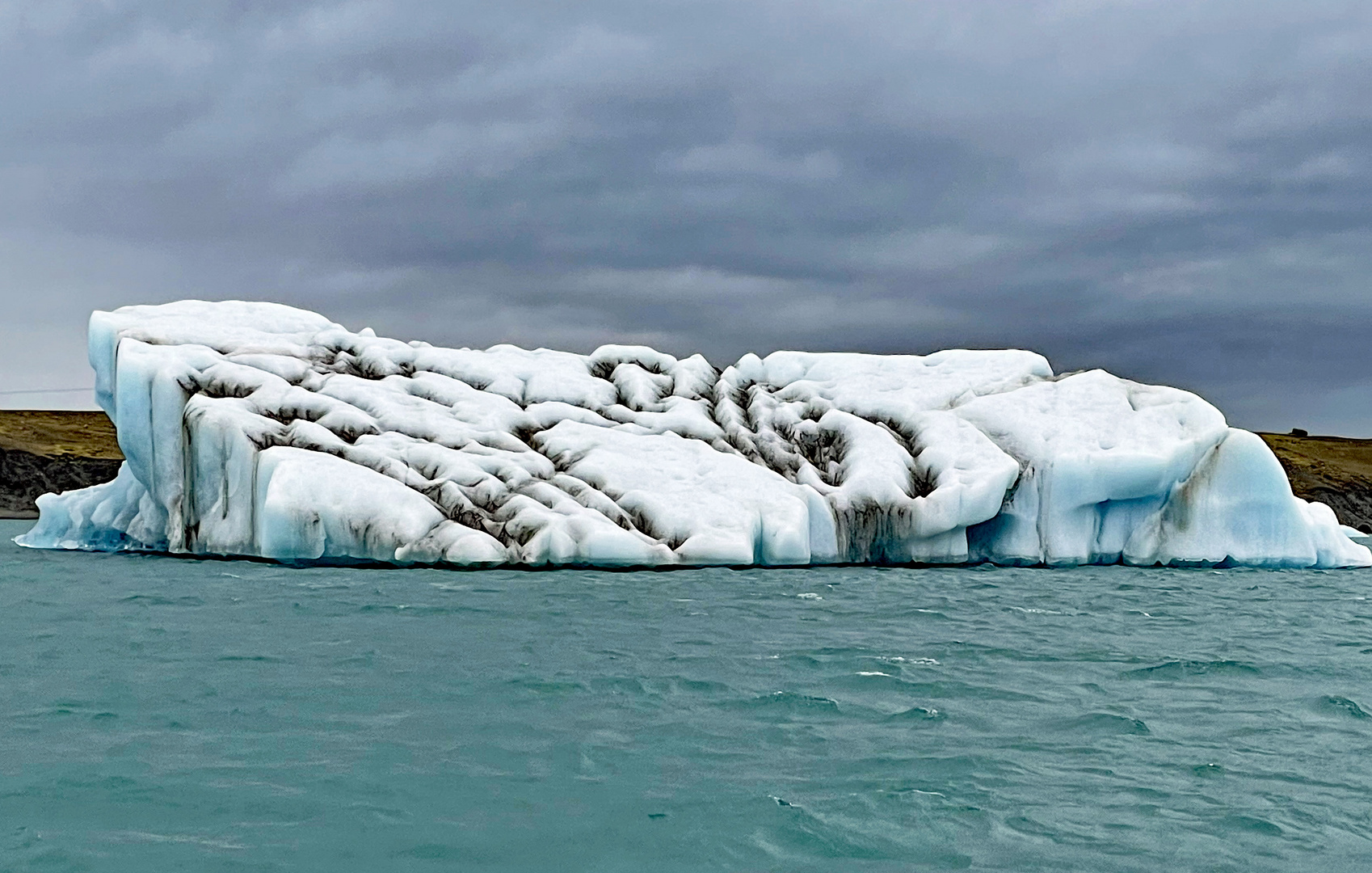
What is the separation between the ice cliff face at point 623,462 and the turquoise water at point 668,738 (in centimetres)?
525

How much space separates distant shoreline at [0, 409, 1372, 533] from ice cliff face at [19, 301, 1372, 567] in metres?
44.5

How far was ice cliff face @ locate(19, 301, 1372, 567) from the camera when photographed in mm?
21156

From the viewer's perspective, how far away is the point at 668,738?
8414 millimetres

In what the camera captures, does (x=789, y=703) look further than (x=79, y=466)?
No

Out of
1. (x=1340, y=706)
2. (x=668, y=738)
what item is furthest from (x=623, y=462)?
(x=1340, y=706)

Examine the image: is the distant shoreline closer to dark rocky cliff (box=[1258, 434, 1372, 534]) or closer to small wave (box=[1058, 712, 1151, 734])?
dark rocky cliff (box=[1258, 434, 1372, 534])

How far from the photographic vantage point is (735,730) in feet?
28.4

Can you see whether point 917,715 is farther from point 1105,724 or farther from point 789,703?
point 1105,724

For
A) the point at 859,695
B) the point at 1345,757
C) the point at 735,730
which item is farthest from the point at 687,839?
the point at 1345,757

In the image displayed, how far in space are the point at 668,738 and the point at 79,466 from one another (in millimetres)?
71067

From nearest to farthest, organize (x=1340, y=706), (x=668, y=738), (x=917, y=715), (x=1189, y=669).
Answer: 1. (x=668, y=738)
2. (x=917, y=715)
3. (x=1340, y=706)
4. (x=1189, y=669)

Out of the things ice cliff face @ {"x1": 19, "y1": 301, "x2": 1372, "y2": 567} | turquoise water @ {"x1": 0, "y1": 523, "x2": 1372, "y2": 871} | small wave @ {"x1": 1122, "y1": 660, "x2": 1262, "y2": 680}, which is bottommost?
turquoise water @ {"x1": 0, "y1": 523, "x2": 1372, "y2": 871}

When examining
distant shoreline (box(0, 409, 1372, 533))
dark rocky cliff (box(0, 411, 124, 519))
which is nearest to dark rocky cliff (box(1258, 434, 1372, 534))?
distant shoreline (box(0, 409, 1372, 533))

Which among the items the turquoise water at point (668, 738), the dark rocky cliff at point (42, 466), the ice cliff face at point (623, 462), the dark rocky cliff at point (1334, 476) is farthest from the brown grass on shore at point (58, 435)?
the dark rocky cliff at point (1334, 476)
